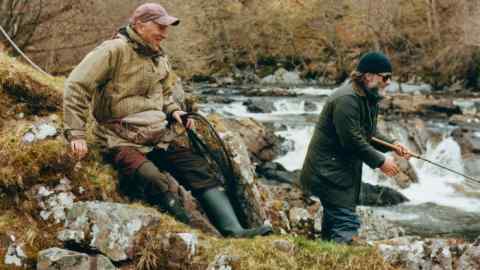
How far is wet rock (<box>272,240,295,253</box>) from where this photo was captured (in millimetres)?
4449

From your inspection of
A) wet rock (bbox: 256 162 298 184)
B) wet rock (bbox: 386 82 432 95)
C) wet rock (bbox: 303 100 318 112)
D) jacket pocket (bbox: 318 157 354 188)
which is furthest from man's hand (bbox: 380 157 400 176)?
wet rock (bbox: 386 82 432 95)

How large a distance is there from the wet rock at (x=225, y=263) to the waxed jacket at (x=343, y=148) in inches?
58.0

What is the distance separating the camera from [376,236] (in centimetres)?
988

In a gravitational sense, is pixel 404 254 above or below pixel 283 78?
below

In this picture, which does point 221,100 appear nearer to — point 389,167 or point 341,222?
point 341,222

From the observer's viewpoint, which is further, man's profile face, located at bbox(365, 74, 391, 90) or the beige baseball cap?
man's profile face, located at bbox(365, 74, 391, 90)

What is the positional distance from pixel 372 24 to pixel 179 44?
59.3ft

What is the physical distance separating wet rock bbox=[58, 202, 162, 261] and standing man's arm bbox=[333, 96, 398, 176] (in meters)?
1.81

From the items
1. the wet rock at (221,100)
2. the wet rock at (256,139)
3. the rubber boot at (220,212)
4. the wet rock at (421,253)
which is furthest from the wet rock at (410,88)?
the rubber boot at (220,212)

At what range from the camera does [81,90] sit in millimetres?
4742

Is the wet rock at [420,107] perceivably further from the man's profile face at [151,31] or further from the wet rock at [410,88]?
the man's profile face at [151,31]

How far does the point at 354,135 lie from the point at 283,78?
3455cm

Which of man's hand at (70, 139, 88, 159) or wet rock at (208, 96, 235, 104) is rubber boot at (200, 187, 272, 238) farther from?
wet rock at (208, 96, 235, 104)

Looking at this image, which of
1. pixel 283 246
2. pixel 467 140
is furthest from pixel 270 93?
pixel 283 246
